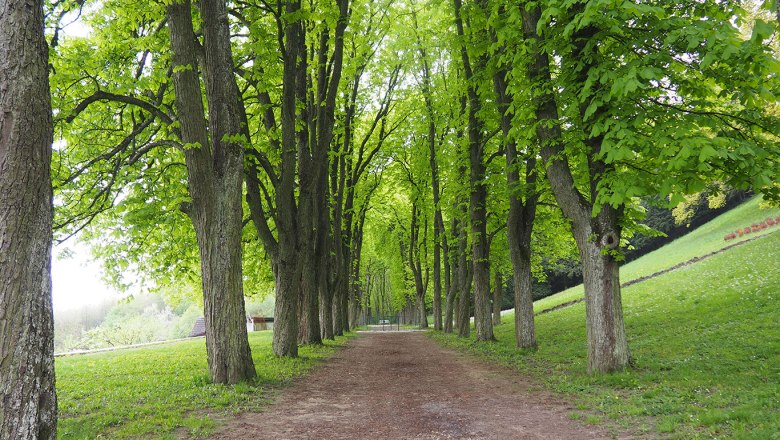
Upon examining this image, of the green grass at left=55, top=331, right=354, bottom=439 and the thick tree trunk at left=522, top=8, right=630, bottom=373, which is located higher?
the thick tree trunk at left=522, top=8, right=630, bottom=373

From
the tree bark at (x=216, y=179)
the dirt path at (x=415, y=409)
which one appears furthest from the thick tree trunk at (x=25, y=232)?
the tree bark at (x=216, y=179)

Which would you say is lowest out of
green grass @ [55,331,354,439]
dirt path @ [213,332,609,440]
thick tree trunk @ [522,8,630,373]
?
dirt path @ [213,332,609,440]

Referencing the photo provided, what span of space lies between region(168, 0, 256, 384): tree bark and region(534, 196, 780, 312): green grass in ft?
85.9

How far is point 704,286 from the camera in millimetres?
17594

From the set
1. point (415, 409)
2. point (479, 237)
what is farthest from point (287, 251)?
point (479, 237)

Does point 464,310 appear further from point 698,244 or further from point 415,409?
point 698,244

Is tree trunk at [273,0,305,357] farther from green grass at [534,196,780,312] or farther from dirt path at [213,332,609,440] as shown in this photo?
green grass at [534,196,780,312]

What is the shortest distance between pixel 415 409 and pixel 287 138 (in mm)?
7867

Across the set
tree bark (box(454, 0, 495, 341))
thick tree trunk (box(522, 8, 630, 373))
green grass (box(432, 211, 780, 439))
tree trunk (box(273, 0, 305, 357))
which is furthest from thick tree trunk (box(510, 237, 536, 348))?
tree trunk (box(273, 0, 305, 357))

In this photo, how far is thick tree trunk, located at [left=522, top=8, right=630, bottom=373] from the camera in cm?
873

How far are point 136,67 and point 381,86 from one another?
579 inches

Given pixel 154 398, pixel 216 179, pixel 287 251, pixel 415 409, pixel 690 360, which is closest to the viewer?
pixel 415 409

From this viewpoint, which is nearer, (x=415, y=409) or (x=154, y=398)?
(x=415, y=409)

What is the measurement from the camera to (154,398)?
792cm
